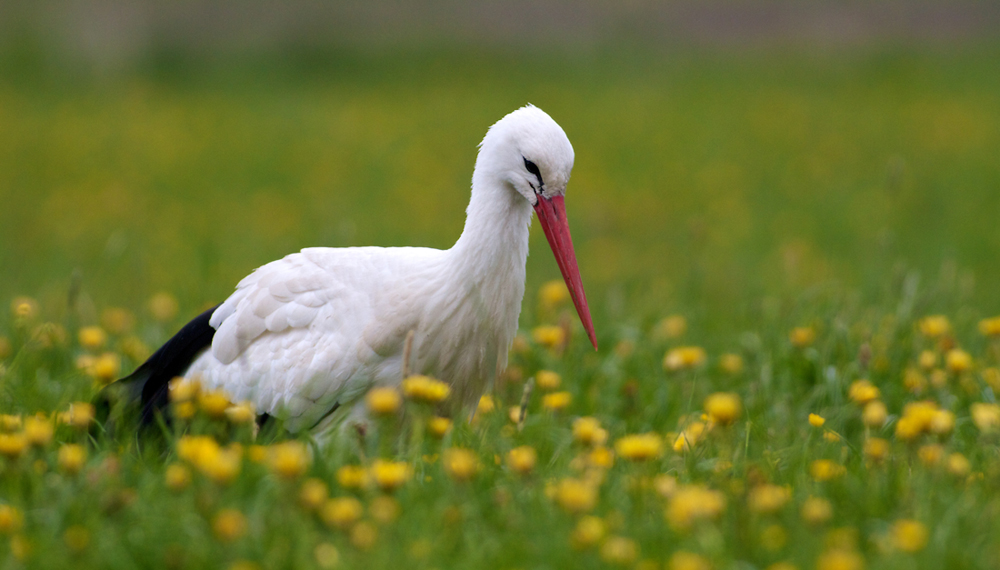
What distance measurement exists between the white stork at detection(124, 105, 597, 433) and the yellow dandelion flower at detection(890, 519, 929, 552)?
106cm

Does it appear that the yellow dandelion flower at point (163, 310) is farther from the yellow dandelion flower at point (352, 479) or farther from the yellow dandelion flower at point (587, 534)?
the yellow dandelion flower at point (587, 534)

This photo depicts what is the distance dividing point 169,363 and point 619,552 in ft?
6.13

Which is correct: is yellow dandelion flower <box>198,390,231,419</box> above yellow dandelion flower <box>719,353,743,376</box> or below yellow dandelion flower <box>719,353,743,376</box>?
above

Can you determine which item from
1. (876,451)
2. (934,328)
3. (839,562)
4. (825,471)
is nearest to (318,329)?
(825,471)

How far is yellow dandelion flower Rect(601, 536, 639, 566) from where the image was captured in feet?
5.75

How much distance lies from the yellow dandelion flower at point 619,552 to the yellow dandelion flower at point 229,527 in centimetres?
67

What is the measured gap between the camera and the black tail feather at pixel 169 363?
3078 millimetres

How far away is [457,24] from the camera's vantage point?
562 inches

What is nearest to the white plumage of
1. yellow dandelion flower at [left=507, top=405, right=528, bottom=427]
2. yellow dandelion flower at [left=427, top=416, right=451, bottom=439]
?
yellow dandelion flower at [left=507, top=405, right=528, bottom=427]

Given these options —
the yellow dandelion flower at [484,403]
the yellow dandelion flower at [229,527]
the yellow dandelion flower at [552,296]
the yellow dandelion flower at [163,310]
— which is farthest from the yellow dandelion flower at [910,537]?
the yellow dandelion flower at [163,310]

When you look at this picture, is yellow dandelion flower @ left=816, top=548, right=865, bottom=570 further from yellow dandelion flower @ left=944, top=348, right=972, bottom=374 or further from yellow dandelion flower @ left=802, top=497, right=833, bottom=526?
yellow dandelion flower @ left=944, top=348, right=972, bottom=374

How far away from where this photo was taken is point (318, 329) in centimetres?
280

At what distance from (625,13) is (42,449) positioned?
13372 mm

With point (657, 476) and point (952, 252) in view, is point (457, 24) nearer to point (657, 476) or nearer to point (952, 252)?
point (952, 252)
